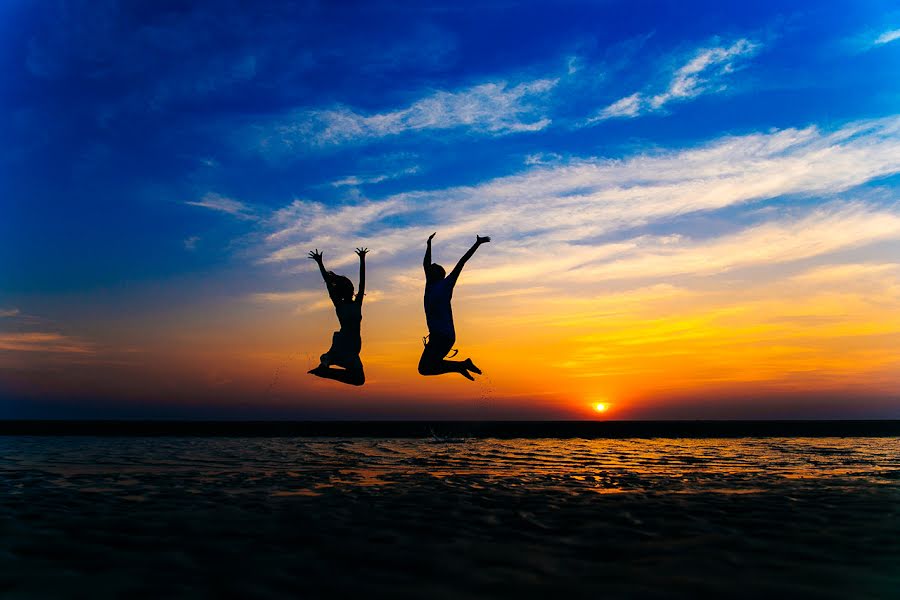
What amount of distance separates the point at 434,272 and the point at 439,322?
1134 millimetres

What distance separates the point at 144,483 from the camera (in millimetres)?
9625

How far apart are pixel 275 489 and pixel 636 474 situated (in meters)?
6.35

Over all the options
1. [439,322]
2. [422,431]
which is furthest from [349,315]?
[422,431]

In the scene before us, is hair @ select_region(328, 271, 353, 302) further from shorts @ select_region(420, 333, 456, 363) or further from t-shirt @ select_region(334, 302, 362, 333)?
shorts @ select_region(420, 333, 456, 363)

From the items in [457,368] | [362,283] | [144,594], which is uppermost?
[362,283]

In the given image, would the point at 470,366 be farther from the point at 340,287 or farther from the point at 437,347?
the point at 340,287

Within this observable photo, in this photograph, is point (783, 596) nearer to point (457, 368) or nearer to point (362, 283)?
point (457, 368)

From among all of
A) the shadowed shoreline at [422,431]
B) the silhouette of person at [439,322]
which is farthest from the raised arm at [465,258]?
the shadowed shoreline at [422,431]

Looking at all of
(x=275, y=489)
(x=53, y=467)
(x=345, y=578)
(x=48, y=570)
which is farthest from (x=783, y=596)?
(x=53, y=467)

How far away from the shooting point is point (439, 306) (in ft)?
45.4

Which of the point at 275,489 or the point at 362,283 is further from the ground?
the point at 362,283

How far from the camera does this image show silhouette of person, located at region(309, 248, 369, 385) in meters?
14.4

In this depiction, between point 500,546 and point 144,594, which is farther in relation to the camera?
point 500,546

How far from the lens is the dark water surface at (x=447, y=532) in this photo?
4.54 m
